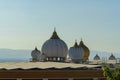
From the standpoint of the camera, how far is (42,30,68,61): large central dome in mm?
54500

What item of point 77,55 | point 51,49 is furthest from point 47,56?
point 77,55

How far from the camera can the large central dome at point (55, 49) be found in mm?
54500

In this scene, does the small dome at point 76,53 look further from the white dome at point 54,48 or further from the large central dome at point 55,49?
the white dome at point 54,48

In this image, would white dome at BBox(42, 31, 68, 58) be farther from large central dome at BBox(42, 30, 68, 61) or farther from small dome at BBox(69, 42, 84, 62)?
small dome at BBox(69, 42, 84, 62)

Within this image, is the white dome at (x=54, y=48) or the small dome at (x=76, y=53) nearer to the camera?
the white dome at (x=54, y=48)

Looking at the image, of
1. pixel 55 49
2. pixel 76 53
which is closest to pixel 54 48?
pixel 55 49

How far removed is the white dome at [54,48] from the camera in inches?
2144

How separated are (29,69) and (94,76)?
21.9 feet

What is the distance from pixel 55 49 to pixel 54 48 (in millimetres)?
191

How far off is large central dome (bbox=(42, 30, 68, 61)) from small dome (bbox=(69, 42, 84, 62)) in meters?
10.3

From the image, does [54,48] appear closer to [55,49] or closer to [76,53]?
[55,49]

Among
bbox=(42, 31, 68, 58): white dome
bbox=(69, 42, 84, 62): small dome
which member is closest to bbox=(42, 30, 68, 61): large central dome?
bbox=(42, 31, 68, 58): white dome

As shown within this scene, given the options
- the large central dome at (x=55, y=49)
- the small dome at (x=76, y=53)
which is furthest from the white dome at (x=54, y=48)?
the small dome at (x=76, y=53)

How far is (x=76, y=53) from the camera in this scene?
66.9 m
